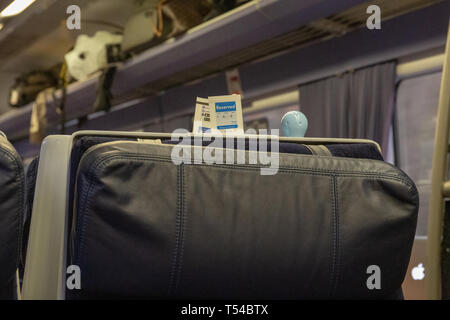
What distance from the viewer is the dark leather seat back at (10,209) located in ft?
2.35

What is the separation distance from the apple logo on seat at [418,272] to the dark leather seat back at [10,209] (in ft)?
8.64

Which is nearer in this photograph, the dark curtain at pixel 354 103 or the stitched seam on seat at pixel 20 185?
the stitched seam on seat at pixel 20 185

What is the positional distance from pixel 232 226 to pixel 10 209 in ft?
1.00

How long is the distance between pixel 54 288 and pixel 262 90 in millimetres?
3299

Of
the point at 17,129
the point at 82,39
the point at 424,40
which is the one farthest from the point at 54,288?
the point at 17,129

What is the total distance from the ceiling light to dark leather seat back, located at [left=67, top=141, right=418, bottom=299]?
2.59m

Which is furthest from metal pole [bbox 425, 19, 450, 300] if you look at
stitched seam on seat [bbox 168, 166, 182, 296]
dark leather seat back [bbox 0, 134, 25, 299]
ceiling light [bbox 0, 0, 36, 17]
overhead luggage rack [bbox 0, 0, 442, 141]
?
ceiling light [bbox 0, 0, 36, 17]

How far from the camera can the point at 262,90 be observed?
399cm

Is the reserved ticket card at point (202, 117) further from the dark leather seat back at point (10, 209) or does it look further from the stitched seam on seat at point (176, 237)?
the dark leather seat back at point (10, 209)

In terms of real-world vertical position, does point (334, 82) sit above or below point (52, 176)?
above

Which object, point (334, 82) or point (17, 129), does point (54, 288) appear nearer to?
point (334, 82)

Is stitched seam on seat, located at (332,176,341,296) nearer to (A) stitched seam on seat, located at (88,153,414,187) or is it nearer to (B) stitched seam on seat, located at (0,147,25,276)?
(A) stitched seam on seat, located at (88,153,414,187)

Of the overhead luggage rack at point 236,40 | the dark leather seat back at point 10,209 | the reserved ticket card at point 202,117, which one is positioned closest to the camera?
the dark leather seat back at point 10,209

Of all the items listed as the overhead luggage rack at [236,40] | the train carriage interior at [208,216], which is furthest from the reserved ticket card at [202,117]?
the overhead luggage rack at [236,40]
